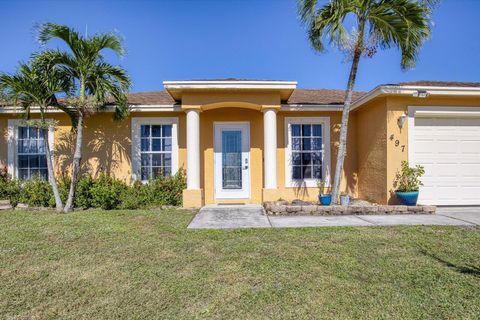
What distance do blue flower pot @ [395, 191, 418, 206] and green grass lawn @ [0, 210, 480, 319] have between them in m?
→ 1.98

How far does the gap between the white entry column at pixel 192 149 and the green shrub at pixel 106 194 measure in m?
2.18

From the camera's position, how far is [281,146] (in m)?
9.11

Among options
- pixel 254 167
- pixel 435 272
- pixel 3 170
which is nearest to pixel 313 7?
pixel 254 167

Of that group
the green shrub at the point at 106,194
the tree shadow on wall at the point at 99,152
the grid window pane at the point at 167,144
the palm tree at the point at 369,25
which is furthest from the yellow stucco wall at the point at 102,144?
the palm tree at the point at 369,25

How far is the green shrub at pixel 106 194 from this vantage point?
8.00 m

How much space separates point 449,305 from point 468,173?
6962 mm

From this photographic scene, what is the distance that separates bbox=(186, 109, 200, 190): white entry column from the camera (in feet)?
26.1

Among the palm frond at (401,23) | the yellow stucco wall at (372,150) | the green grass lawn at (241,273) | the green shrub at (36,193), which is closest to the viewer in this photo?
the green grass lawn at (241,273)

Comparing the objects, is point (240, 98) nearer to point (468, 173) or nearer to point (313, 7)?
point (313, 7)

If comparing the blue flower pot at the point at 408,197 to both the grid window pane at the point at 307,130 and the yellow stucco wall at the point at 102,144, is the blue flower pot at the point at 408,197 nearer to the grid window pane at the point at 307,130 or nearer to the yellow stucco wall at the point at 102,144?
the grid window pane at the point at 307,130

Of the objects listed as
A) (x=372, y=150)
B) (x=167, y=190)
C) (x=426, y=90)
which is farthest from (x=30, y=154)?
(x=426, y=90)

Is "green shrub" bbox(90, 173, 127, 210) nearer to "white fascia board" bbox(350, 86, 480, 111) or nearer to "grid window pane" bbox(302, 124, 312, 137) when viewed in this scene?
"grid window pane" bbox(302, 124, 312, 137)

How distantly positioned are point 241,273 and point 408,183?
5.97 m

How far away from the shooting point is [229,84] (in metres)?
7.83
